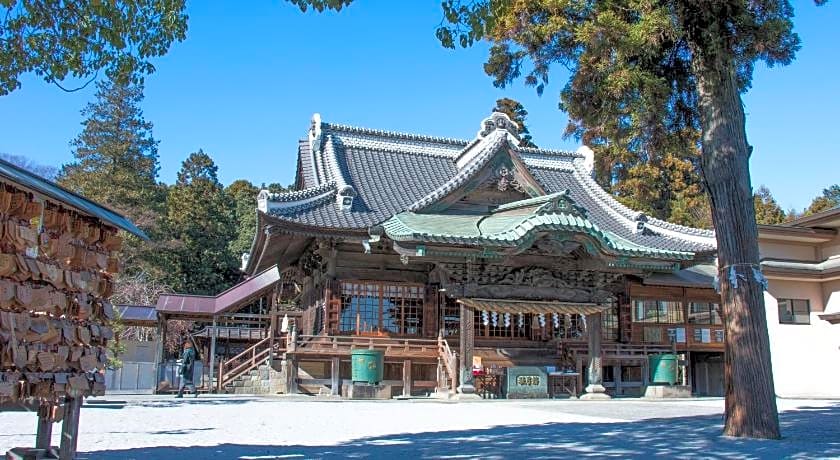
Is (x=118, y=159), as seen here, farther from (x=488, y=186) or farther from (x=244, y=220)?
(x=488, y=186)

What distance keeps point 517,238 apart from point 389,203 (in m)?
5.67

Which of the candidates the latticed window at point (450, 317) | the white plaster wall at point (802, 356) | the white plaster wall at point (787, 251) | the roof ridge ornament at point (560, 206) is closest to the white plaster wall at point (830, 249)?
the white plaster wall at point (787, 251)

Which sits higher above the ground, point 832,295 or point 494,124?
point 494,124

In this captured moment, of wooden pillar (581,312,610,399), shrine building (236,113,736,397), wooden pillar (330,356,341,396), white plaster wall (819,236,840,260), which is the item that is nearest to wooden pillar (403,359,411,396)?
shrine building (236,113,736,397)

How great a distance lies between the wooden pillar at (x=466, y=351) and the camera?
57.9 ft

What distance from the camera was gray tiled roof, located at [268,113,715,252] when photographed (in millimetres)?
20375

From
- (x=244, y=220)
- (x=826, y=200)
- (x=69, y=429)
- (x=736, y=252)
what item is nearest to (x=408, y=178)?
(x=736, y=252)

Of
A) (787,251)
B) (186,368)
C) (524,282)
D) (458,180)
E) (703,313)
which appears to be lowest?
(186,368)

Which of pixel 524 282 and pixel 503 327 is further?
pixel 503 327

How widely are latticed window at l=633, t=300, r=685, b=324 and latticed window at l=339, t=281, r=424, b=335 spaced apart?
768 centimetres

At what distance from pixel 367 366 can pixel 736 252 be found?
426 inches

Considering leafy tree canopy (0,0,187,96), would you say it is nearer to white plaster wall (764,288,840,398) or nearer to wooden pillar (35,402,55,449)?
wooden pillar (35,402,55,449)

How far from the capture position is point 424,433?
9438 millimetres

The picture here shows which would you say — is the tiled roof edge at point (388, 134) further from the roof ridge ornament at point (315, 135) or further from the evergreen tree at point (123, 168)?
the evergreen tree at point (123, 168)
